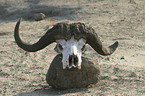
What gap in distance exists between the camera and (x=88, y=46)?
9914 millimetres

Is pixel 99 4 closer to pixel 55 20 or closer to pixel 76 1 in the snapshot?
pixel 76 1

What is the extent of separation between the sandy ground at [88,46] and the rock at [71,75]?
0.14m

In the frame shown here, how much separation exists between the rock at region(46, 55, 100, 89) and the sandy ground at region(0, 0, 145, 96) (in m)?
0.14

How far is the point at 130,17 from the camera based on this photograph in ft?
44.3

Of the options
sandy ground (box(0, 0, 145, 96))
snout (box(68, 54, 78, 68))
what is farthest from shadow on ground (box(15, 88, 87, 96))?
snout (box(68, 54, 78, 68))

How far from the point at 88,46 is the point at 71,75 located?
4.24 m

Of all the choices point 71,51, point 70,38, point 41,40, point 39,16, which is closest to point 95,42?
point 70,38

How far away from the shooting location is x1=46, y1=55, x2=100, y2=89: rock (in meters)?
5.76

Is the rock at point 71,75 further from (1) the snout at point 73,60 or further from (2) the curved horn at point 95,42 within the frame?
(1) the snout at point 73,60

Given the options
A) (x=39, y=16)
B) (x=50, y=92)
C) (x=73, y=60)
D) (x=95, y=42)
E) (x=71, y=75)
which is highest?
(x=39, y=16)

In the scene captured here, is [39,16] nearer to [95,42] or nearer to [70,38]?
[95,42]

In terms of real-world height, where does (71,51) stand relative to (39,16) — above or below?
below

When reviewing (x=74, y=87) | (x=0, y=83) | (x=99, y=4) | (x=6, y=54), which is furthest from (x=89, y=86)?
(x=99, y=4)

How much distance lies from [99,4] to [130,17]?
107 inches
